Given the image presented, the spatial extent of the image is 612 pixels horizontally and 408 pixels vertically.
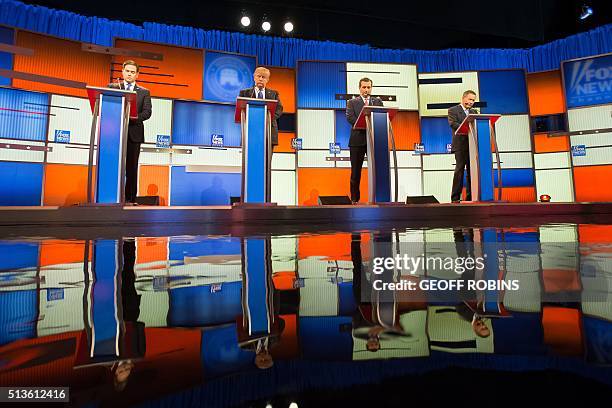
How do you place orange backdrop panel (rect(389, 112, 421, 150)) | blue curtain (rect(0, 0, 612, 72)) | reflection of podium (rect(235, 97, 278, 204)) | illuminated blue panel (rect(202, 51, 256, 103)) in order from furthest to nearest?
1. orange backdrop panel (rect(389, 112, 421, 150))
2. illuminated blue panel (rect(202, 51, 256, 103))
3. blue curtain (rect(0, 0, 612, 72))
4. reflection of podium (rect(235, 97, 278, 204))

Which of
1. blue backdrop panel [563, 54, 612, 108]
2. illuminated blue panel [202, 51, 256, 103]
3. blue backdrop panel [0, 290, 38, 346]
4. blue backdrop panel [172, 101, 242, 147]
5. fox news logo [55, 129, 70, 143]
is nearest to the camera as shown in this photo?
blue backdrop panel [0, 290, 38, 346]

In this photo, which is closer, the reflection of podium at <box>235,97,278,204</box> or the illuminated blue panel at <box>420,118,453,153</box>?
the reflection of podium at <box>235,97,278,204</box>

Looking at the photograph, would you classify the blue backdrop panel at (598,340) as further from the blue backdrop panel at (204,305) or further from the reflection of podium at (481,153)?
the reflection of podium at (481,153)

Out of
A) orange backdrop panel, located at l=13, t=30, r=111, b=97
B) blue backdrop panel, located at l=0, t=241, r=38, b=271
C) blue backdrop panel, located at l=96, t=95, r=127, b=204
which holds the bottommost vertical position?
blue backdrop panel, located at l=0, t=241, r=38, b=271

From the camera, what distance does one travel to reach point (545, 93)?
6.01m

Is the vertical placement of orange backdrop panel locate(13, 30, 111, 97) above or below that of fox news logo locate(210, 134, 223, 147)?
above

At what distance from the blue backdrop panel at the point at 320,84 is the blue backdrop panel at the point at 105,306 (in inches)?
205

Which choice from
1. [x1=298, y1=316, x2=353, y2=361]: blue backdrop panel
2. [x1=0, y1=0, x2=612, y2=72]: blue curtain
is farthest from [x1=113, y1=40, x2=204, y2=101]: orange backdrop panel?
[x1=298, y1=316, x2=353, y2=361]: blue backdrop panel

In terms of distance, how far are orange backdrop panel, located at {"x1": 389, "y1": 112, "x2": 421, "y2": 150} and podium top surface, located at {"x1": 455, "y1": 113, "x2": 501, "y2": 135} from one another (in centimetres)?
200

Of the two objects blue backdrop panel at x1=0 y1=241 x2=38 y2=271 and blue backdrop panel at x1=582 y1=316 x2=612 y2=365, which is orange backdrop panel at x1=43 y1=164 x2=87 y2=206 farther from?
blue backdrop panel at x1=582 y1=316 x2=612 y2=365

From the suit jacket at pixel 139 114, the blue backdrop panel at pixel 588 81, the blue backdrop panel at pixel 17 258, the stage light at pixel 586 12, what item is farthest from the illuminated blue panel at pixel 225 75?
the stage light at pixel 586 12

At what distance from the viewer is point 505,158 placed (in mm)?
5922

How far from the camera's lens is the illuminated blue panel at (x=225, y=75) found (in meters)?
5.45

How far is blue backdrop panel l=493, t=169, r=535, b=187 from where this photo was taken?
5.86 m
